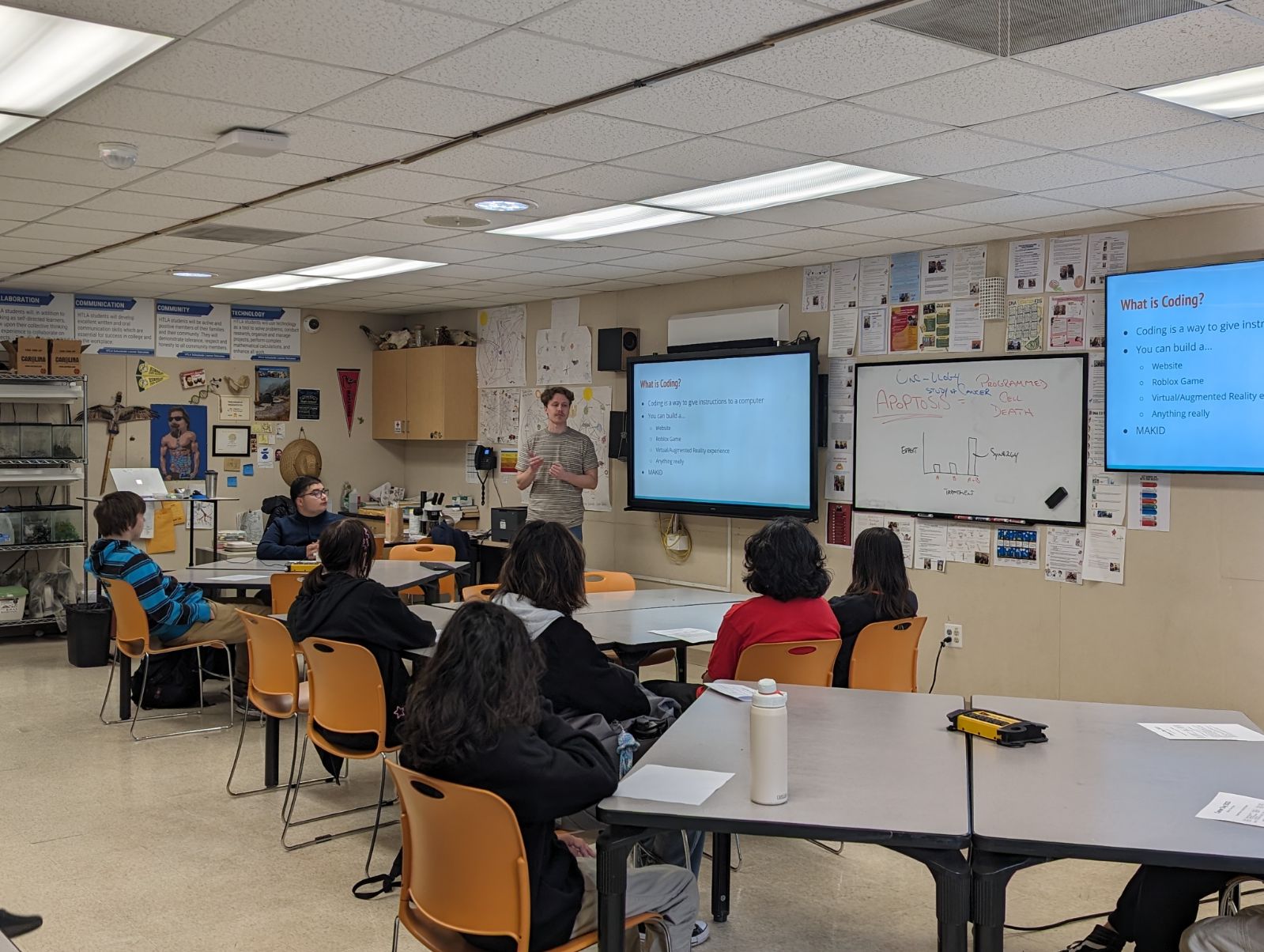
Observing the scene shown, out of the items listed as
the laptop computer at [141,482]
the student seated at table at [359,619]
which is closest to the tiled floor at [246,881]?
the student seated at table at [359,619]

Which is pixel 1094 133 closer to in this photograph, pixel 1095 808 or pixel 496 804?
pixel 1095 808

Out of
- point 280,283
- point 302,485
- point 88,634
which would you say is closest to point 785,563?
point 302,485

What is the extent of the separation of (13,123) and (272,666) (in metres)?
2.10

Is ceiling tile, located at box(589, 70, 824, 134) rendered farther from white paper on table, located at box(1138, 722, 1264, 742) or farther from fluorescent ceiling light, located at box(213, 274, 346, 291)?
fluorescent ceiling light, located at box(213, 274, 346, 291)

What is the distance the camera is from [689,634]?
4211 mm

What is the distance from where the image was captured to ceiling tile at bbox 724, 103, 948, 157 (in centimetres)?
351

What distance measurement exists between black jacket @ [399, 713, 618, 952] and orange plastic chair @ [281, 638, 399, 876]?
146 centimetres

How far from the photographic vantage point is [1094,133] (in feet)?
12.1

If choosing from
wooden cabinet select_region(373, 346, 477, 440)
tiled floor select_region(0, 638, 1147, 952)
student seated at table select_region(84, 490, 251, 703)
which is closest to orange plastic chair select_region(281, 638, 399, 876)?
tiled floor select_region(0, 638, 1147, 952)

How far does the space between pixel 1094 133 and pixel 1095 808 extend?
2323 mm

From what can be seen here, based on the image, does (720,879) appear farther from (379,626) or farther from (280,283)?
(280,283)

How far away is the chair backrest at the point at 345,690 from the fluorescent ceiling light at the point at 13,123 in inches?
74.5

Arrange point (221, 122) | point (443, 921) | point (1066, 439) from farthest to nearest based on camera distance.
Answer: point (1066, 439) → point (221, 122) → point (443, 921)

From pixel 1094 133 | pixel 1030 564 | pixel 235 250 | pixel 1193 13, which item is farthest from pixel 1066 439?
pixel 235 250
